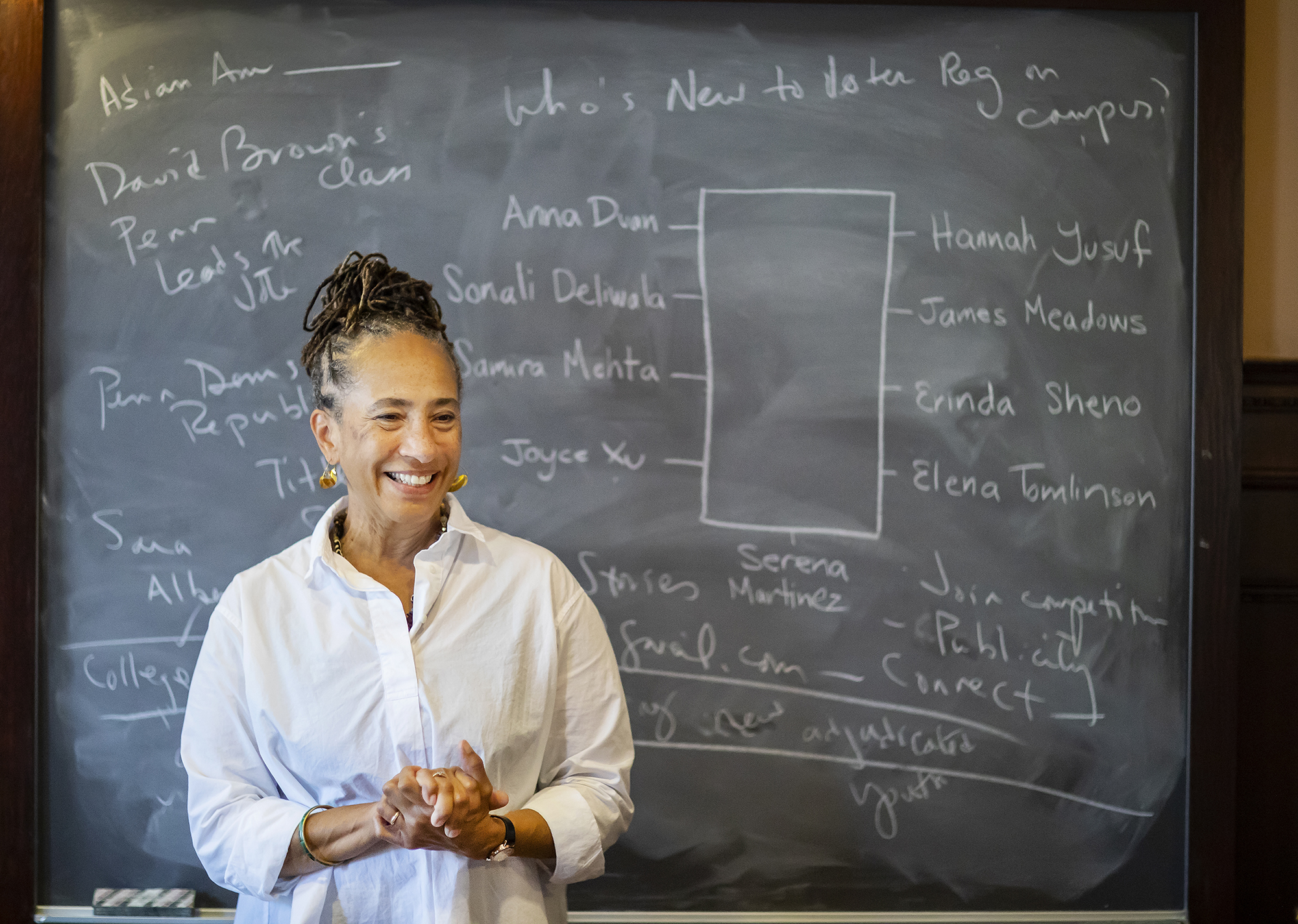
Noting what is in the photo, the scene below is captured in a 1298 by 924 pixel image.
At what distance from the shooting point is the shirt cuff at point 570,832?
4.95ft

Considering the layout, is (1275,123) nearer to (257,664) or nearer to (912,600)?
(912,600)

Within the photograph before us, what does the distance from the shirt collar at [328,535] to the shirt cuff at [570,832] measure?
1.43 feet

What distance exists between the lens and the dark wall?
2.32 metres

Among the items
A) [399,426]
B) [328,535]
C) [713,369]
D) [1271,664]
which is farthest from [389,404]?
[1271,664]

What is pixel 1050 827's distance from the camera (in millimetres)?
2234

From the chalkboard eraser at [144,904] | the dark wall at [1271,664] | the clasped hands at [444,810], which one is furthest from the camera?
the dark wall at [1271,664]

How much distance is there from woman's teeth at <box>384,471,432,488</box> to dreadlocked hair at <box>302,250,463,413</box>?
16 centimetres

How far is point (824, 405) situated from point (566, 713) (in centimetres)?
99

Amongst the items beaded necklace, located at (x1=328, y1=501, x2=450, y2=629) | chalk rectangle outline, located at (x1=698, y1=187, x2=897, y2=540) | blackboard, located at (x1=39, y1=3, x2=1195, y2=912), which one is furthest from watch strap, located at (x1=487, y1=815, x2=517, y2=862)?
chalk rectangle outline, located at (x1=698, y1=187, x2=897, y2=540)

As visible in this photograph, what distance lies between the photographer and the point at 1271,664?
7.63 ft

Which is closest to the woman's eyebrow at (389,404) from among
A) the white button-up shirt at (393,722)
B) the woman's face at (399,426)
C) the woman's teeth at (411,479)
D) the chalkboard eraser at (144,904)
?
the woman's face at (399,426)

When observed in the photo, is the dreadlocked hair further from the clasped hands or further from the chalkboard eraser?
the chalkboard eraser

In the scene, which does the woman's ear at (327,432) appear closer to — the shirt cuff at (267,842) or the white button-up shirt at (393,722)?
the white button-up shirt at (393,722)

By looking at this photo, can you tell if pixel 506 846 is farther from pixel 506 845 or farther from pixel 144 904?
pixel 144 904
